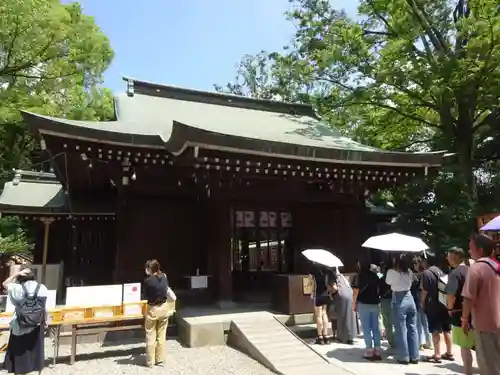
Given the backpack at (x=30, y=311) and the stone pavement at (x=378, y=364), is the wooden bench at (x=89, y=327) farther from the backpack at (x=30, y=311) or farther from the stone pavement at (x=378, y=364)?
the stone pavement at (x=378, y=364)

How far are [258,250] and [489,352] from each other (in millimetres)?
6433

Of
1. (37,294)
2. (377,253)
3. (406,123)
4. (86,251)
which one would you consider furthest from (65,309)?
(406,123)

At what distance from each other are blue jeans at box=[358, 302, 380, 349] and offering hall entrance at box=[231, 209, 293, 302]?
12.2 feet

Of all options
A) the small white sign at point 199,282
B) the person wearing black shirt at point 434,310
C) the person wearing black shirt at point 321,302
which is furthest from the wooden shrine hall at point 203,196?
the person wearing black shirt at point 434,310

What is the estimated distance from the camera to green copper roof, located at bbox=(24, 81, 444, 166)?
6984 millimetres

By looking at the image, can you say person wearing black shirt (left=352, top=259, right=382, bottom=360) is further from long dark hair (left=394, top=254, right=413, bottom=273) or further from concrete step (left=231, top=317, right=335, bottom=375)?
concrete step (left=231, top=317, right=335, bottom=375)

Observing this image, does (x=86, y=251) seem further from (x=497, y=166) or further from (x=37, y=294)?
(x=497, y=166)

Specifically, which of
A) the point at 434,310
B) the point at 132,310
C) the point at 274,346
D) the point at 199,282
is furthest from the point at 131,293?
the point at 434,310

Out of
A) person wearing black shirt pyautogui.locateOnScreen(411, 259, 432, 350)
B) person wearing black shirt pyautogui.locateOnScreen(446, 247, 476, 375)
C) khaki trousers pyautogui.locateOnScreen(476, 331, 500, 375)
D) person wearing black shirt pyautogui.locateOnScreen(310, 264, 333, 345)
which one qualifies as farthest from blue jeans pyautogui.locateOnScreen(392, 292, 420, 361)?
khaki trousers pyautogui.locateOnScreen(476, 331, 500, 375)

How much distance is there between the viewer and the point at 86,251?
37.0 ft

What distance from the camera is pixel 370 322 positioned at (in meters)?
6.02

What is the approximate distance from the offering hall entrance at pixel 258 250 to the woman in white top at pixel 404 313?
13.6 feet

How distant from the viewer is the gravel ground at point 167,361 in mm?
5633

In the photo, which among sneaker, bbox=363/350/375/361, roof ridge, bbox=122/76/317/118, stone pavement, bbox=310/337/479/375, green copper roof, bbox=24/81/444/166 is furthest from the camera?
roof ridge, bbox=122/76/317/118
